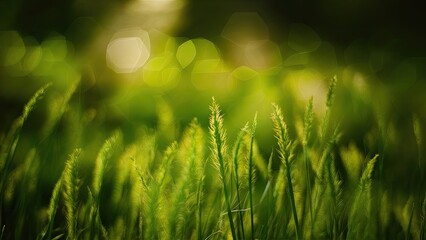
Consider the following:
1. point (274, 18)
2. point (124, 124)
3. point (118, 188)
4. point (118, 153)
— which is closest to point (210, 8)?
point (274, 18)

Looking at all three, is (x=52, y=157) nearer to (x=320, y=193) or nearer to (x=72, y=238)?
(x=72, y=238)

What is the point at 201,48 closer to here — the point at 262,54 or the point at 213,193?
the point at 262,54

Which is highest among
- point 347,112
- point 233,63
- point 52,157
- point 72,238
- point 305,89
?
point 233,63

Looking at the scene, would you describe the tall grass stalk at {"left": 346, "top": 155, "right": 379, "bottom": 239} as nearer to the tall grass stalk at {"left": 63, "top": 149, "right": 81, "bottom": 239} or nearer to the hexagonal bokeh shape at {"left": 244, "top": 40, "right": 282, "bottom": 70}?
the tall grass stalk at {"left": 63, "top": 149, "right": 81, "bottom": 239}

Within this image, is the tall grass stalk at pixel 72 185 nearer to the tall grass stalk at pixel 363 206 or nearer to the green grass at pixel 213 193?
the green grass at pixel 213 193

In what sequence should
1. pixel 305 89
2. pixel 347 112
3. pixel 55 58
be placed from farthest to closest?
pixel 55 58, pixel 305 89, pixel 347 112

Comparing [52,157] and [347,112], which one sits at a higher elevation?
[347,112]

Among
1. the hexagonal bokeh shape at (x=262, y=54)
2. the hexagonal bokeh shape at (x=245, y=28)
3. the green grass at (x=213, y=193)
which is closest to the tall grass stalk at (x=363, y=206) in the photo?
the green grass at (x=213, y=193)

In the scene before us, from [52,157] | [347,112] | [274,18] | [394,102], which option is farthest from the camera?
[274,18]
